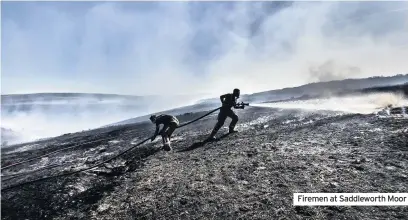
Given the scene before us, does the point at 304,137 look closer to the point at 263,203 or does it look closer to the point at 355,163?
the point at 355,163

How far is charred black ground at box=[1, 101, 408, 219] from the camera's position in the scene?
690cm

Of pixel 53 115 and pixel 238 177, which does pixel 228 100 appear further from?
pixel 53 115

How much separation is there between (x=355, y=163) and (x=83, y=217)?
669 cm

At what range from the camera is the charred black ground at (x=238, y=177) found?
22.6 ft

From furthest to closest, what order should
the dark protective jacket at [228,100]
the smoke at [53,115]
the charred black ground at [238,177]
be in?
the smoke at [53,115]
the dark protective jacket at [228,100]
the charred black ground at [238,177]

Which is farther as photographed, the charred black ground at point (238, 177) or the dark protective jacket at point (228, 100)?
the dark protective jacket at point (228, 100)

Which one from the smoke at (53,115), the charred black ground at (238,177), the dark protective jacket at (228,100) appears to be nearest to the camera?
the charred black ground at (238,177)

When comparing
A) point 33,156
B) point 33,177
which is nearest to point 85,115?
point 33,156

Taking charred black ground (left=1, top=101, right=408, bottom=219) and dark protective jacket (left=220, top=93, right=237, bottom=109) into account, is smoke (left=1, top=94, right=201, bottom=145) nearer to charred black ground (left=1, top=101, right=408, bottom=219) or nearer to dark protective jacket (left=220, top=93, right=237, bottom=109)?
dark protective jacket (left=220, top=93, right=237, bottom=109)

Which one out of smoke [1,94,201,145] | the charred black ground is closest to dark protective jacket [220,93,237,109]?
the charred black ground

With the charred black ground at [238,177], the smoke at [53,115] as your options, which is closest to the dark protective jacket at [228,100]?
the charred black ground at [238,177]

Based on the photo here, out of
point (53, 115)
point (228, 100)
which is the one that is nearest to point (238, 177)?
point (228, 100)

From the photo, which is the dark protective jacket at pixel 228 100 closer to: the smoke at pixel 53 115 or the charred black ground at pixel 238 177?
the charred black ground at pixel 238 177

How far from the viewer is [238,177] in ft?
27.9
